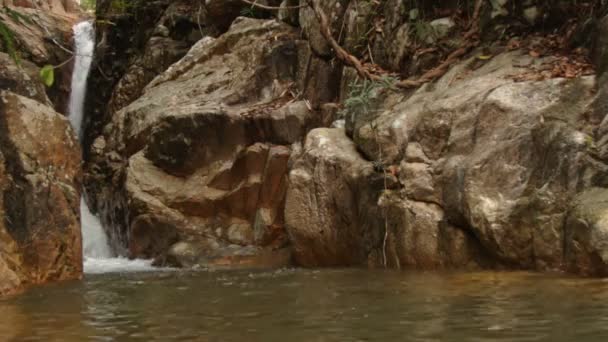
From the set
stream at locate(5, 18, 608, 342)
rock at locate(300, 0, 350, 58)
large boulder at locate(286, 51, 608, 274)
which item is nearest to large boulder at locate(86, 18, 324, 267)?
rock at locate(300, 0, 350, 58)

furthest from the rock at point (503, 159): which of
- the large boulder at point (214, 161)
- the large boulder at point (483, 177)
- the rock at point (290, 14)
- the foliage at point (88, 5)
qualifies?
the foliage at point (88, 5)

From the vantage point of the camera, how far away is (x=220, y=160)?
1159 centimetres

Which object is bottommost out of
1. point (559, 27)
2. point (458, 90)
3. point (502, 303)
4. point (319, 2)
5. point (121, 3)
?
point (502, 303)

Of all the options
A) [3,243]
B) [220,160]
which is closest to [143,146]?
[220,160]

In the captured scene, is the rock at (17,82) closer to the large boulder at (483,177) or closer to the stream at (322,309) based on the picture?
the stream at (322,309)

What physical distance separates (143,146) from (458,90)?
607 centimetres

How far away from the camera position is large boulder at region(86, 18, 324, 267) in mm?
10711

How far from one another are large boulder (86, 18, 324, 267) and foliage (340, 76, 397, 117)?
1.69 m

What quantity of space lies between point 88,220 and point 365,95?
605 cm

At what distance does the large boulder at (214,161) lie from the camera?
1071 cm

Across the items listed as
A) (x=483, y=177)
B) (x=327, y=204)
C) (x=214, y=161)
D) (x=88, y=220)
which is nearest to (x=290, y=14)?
(x=214, y=161)

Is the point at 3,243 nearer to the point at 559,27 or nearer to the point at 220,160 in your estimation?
the point at 220,160

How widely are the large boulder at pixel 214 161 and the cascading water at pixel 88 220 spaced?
23 cm

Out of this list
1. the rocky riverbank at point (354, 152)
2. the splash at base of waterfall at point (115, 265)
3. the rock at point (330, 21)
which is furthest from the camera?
the rock at point (330, 21)
